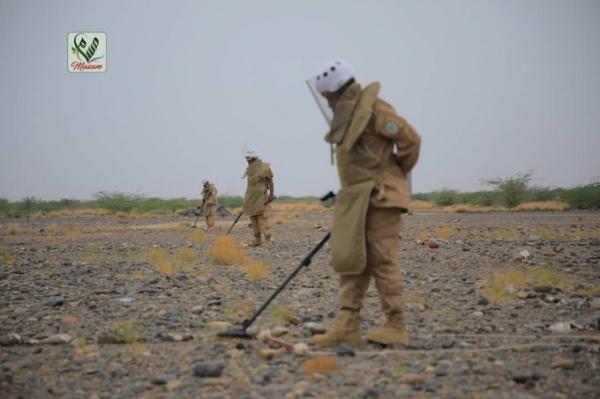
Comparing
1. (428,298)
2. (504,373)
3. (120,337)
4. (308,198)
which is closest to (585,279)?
(428,298)

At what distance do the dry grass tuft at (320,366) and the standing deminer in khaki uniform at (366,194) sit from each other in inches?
24.2

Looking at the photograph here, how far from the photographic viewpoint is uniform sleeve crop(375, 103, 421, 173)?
467 cm

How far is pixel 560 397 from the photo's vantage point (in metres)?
3.63

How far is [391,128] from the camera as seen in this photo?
466cm

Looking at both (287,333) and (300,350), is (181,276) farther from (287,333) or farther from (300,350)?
(300,350)

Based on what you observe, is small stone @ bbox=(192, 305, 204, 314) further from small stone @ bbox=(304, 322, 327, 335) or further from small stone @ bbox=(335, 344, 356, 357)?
small stone @ bbox=(335, 344, 356, 357)

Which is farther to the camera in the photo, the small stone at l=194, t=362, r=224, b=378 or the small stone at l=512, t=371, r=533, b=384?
the small stone at l=194, t=362, r=224, b=378

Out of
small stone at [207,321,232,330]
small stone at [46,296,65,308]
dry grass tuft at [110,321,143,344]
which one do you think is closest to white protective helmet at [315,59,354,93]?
small stone at [207,321,232,330]

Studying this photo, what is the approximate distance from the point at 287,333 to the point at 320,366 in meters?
1.22

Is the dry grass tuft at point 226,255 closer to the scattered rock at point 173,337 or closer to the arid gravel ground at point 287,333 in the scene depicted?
the arid gravel ground at point 287,333

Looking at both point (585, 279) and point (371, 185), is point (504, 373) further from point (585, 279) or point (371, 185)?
point (585, 279)

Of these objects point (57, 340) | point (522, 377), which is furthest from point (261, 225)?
point (522, 377)

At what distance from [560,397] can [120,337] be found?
3492 millimetres

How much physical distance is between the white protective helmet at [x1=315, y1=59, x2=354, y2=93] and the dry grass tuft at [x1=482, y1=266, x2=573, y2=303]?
3379mm
